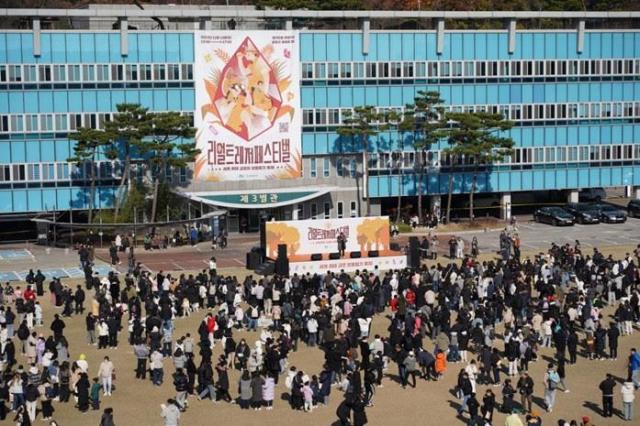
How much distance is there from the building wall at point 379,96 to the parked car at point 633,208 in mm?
4894

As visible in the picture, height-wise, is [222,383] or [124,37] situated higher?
[124,37]

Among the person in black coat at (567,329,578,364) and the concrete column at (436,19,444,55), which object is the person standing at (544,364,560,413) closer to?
the person in black coat at (567,329,578,364)

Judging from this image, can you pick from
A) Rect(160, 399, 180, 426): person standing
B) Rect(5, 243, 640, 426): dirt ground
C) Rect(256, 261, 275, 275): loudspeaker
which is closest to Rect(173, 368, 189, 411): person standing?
Rect(5, 243, 640, 426): dirt ground

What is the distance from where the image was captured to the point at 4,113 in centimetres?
6994

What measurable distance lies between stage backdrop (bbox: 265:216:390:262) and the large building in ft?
48.2

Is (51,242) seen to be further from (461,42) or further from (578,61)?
(578,61)

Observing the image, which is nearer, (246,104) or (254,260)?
(254,260)

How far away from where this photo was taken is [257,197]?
238ft

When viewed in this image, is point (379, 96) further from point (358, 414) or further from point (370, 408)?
point (358, 414)

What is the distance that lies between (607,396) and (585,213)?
4241 cm

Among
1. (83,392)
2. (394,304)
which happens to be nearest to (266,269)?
(394,304)

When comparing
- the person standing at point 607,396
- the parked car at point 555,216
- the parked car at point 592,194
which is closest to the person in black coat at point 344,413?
the person standing at point 607,396

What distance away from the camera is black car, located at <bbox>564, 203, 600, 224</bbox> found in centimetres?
7362

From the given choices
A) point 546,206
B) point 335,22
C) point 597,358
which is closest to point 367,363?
point 597,358
